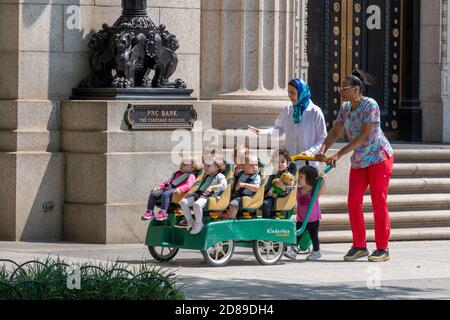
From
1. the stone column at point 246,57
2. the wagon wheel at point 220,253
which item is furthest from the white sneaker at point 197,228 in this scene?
the stone column at point 246,57

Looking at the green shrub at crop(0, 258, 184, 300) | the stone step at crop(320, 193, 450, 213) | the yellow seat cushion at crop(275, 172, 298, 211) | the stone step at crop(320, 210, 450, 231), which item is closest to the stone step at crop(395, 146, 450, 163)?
the stone step at crop(320, 193, 450, 213)

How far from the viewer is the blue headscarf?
14977 millimetres

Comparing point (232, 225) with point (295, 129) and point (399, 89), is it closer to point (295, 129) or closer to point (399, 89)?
point (295, 129)

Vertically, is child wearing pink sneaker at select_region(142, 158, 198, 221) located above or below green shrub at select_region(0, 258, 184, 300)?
above

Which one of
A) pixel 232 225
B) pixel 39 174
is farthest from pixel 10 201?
pixel 232 225

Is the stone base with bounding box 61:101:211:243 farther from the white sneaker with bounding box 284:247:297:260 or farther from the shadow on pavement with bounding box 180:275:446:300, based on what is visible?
the shadow on pavement with bounding box 180:275:446:300

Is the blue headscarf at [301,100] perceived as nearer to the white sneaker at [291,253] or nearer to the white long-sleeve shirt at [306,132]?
the white long-sleeve shirt at [306,132]

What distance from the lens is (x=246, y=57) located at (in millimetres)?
17672

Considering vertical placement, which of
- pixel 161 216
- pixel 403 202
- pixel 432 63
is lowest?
pixel 403 202

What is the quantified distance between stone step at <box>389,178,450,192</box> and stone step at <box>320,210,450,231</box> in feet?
1.35

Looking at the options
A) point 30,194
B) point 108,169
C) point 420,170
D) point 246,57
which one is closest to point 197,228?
point 108,169

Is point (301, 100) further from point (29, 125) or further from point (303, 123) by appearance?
point (29, 125)

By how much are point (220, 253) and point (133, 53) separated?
308cm

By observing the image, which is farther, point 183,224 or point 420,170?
point 420,170
